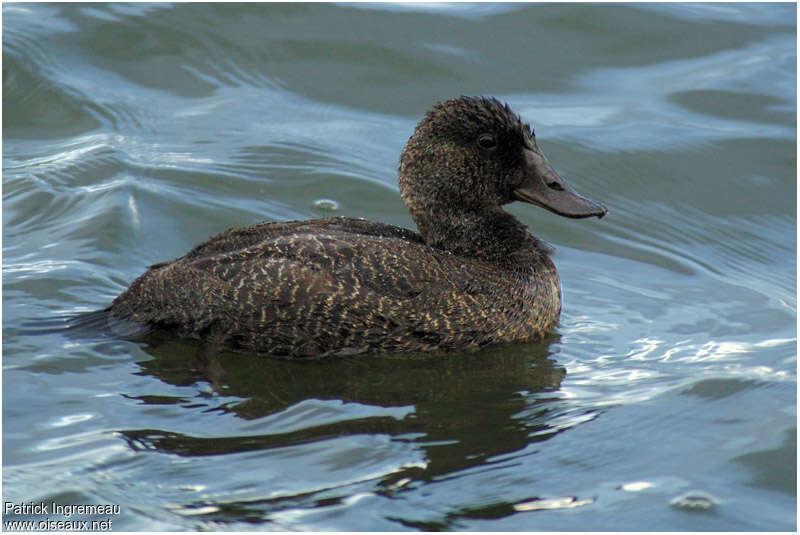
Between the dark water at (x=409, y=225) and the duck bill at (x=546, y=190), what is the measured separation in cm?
74

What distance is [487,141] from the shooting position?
7.00 metres

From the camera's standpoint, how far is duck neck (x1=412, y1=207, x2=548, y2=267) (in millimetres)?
7008

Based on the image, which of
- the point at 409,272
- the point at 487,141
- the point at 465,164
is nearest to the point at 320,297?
the point at 409,272

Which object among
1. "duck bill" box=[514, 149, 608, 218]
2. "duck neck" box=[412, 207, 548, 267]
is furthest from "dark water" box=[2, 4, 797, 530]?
"duck bill" box=[514, 149, 608, 218]

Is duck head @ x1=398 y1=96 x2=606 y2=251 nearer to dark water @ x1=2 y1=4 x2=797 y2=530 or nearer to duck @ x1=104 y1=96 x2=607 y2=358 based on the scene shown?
duck @ x1=104 y1=96 x2=607 y2=358

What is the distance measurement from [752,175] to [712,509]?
4.92 metres

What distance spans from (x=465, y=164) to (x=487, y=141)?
0.57 feet

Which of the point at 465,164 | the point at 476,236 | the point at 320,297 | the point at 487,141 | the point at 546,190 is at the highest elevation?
the point at 487,141

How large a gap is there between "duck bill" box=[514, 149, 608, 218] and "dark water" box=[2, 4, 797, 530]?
2.44ft

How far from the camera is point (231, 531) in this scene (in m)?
4.91

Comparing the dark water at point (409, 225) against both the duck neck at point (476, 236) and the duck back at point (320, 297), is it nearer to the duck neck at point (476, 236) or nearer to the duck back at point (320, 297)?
the duck back at point (320, 297)

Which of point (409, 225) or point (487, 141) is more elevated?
point (487, 141)

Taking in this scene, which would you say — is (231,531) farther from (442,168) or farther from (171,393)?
(442,168)

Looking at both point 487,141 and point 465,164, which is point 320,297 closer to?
point 465,164
